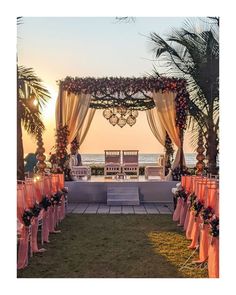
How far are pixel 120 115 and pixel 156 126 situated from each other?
123 centimetres

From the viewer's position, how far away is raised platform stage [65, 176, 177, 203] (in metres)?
11.0

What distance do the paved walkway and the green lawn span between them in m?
0.83

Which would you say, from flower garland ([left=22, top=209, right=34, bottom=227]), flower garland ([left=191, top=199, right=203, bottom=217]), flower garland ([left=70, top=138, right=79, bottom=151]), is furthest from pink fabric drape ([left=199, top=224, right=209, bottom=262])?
flower garland ([left=70, top=138, right=79, bottom=151])

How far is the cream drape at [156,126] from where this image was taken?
11945 millimetres

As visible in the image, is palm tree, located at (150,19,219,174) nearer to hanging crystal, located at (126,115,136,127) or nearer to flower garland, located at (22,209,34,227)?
hanging crystal, located at (126,115,136,127)

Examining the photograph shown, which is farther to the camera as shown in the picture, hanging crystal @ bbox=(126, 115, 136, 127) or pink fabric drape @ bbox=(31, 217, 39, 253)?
hanging crystal @ bbox=(126, 115, 136, 127)

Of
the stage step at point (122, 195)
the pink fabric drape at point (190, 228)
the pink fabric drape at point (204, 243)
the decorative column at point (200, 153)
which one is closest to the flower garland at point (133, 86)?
the decorative column at point (200, 153)

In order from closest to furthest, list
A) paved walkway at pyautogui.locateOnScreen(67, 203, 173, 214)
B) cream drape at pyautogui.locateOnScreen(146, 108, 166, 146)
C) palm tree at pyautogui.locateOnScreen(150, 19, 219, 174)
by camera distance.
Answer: paved walkway at pyautogui.locateOnScreen(67, 203, 173, 214) < palm tree at pyautogui.locateOnScreen(150, 19, 219, 174) < cream drape at pyautogui.locateOnScreen(146, 108, 166, 146)

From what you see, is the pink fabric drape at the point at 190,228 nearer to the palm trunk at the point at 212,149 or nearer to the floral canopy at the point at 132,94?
the palm trunk at the point at 212,149

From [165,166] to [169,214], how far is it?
294cm
